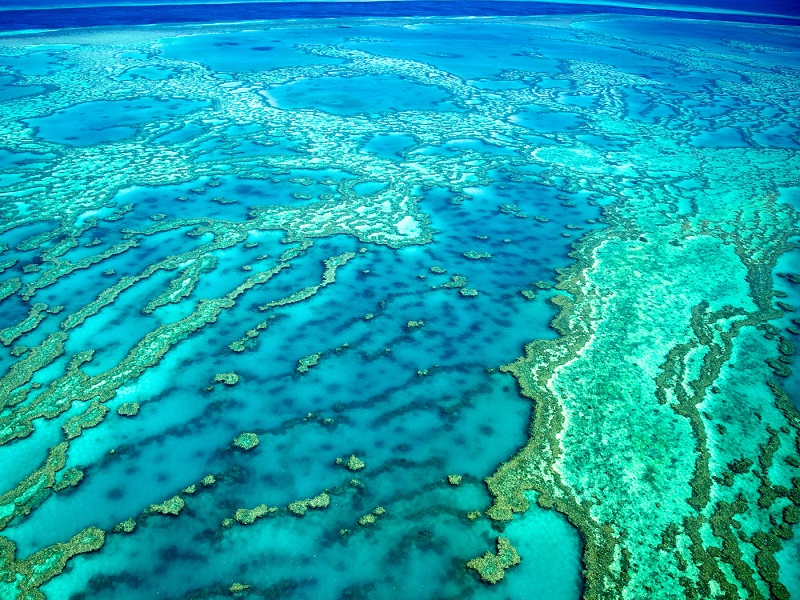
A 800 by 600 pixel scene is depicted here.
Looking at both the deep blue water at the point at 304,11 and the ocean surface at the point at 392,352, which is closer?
the ocean surface at the point at 392,352

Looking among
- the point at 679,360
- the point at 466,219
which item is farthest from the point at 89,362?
the point at 679,360

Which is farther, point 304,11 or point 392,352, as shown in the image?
point 304,11

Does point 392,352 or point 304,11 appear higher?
point 304,11

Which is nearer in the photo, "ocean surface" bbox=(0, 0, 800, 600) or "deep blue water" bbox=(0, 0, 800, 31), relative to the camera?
"ocean surface" bbox=(0, 0, 800, 600)
